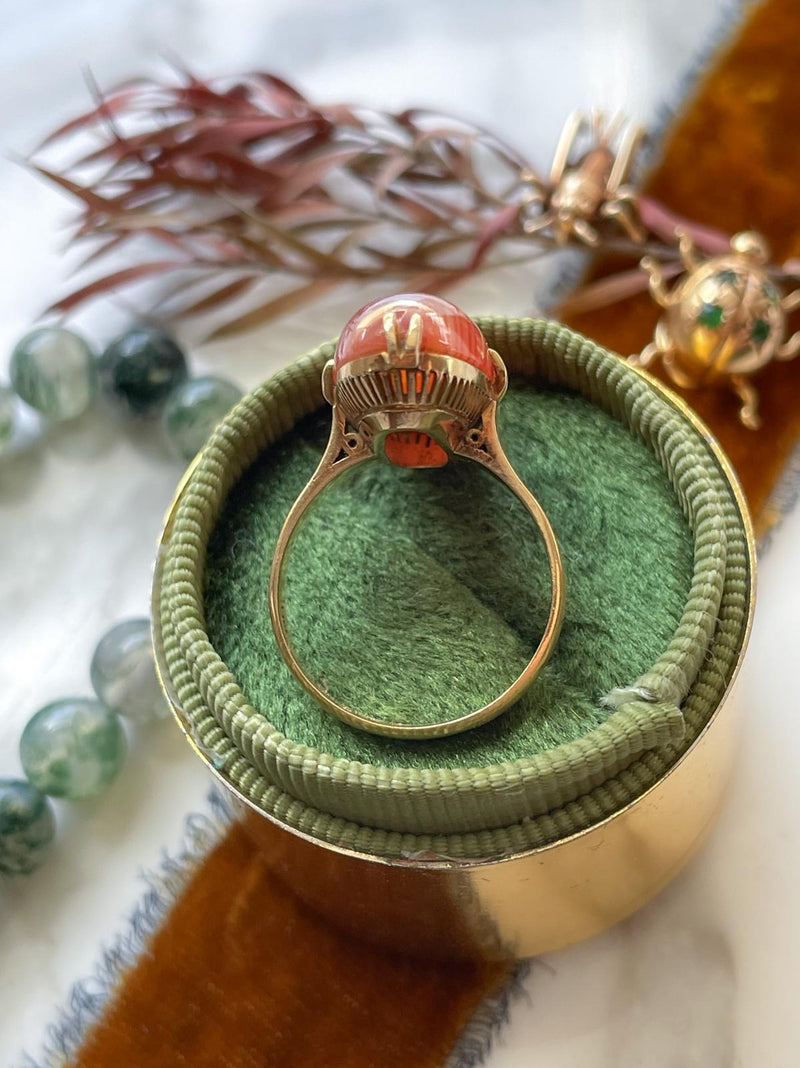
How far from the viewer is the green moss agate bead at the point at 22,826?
0.61 m

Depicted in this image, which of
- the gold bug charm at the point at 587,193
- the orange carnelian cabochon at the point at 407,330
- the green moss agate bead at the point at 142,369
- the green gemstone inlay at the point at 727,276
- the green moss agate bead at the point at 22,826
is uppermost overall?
the orange carnelian cabochon at the point at 407,330

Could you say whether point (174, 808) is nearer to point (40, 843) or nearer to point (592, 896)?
point (40, 843)

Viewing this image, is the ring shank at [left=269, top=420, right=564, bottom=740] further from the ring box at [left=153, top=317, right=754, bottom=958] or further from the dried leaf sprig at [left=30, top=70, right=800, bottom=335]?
the dried leaf sprig at [left=30, top=70, right=800, bottom=335]

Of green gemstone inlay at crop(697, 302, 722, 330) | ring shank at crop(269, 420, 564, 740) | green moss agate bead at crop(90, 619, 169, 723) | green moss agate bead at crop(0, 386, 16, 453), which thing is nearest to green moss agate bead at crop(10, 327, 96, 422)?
Result: green moss agate bead at crop(0, 386, 16, 453)

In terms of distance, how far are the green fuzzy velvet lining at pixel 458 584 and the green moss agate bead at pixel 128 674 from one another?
0.12 meters

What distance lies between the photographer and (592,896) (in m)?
0.54

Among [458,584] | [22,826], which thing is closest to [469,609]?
[458,584]

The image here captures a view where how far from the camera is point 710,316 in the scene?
0.69 metres

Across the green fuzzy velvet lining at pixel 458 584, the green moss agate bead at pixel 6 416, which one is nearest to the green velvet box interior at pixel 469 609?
the green fuzzy velvet lining at pixel 458 584

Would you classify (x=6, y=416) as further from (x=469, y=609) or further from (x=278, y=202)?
(x=469, y=609)

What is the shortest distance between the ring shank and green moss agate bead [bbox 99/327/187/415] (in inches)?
9.5

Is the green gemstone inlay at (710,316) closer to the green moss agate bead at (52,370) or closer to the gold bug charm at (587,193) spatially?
the gold bug charm at (587,193)

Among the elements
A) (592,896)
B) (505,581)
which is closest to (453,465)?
(505,581)

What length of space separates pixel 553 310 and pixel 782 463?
178 millimetres
